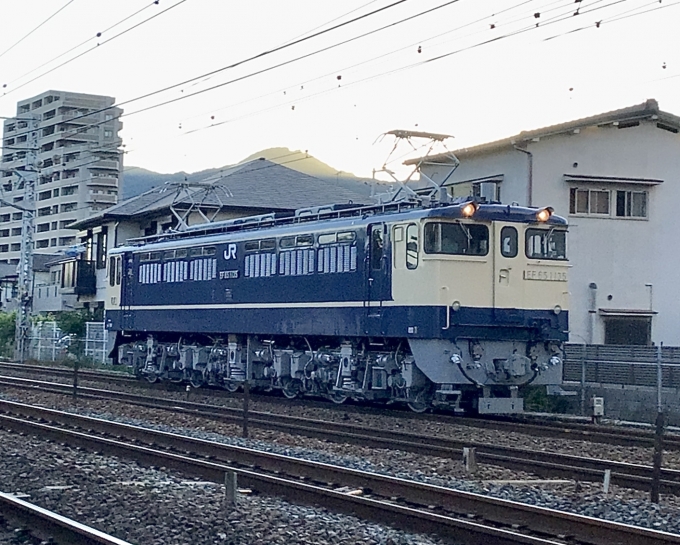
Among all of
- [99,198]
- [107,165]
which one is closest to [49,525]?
[99,198]

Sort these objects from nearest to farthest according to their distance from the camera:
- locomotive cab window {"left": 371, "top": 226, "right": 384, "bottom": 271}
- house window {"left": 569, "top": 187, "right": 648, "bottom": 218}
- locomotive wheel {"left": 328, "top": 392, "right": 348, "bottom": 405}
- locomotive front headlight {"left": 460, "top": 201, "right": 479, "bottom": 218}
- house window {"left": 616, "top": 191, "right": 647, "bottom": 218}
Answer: locomotive front headlight {"left": 460, "top": 201, "right": 479, "bottom": 218} → locomotive cab window {"left": 371, "top": 226, "right": 384, "bottom": 271} → locomotive wheel {"left": 328, "top": 392, "right": 348, "bottom": 405} → house window {"left": 569, "top": 187, "right": 648, "bottom": 218} → house window {"left": 616, "top": 191, "right": 647, "bottom": 218}

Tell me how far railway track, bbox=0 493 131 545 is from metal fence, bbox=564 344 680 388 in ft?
40.7

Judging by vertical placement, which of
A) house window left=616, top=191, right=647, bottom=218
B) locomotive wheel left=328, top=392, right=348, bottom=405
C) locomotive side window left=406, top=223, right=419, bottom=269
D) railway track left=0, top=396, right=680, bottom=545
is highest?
house window left=616, top=191, right=647, bottom=218

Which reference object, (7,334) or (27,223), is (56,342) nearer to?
(7,334)

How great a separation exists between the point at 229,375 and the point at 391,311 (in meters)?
6.78

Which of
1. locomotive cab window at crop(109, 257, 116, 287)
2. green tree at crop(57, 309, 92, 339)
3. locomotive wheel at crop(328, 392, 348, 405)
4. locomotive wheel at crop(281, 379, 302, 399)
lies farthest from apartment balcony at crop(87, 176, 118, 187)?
locomotive wheel at crop(328, 392, 348, 405)

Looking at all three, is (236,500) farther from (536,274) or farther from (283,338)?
(283,338)

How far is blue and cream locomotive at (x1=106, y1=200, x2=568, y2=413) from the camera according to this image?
728 inches

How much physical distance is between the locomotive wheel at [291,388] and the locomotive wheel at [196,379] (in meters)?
4.08

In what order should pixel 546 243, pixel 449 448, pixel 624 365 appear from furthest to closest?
pixel 624 365 → pixel 546 243 → pixel 449 448

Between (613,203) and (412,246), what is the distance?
11.2 metres

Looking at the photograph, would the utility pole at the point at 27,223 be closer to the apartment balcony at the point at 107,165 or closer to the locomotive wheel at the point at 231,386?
the locomotive wheel at the point at 231,386

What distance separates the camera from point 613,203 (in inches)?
1107

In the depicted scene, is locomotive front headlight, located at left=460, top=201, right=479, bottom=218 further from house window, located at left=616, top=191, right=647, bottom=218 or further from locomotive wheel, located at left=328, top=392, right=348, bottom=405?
house window, located at left=616, top=191, right=647, bottom=218
